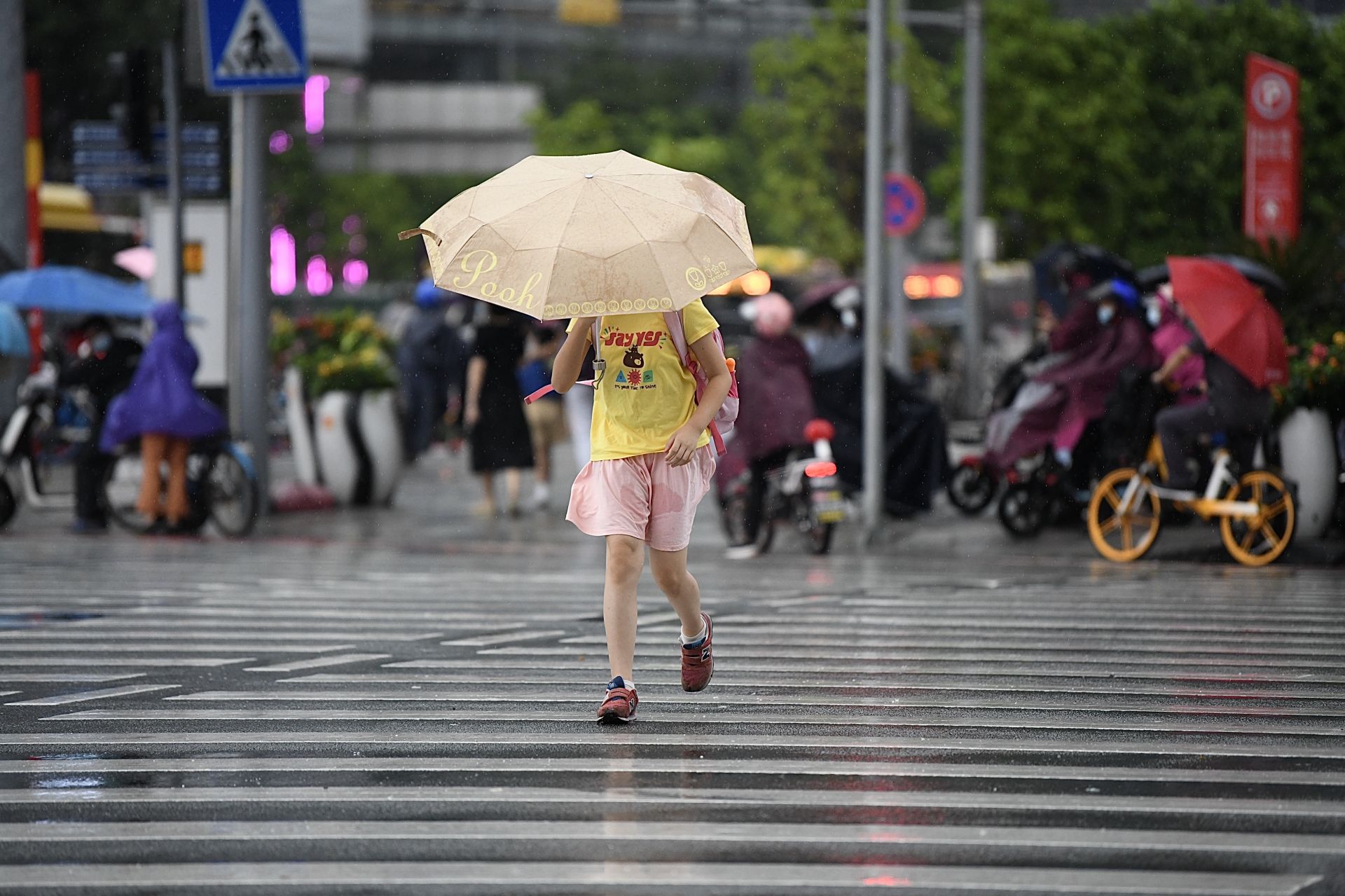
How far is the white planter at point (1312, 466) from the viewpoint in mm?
13609

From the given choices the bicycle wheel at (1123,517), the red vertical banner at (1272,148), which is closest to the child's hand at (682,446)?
the bicycle wheel at (1123,517)

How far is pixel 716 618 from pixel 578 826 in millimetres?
4817

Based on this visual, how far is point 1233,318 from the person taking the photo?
41.4ft

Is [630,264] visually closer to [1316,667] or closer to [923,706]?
[923,706]

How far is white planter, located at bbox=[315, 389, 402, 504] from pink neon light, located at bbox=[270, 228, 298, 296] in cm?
5188

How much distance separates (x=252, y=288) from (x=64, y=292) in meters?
1.70

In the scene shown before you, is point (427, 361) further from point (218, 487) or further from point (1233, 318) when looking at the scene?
point (1233, 318)

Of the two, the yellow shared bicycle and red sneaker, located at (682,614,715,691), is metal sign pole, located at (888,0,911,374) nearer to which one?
the yellow shared bicycle

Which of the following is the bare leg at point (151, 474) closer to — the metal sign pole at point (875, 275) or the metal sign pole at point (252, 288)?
the metal sign pole at point (252, 288)

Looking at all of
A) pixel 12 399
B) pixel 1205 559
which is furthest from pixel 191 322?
pixel 1205 559

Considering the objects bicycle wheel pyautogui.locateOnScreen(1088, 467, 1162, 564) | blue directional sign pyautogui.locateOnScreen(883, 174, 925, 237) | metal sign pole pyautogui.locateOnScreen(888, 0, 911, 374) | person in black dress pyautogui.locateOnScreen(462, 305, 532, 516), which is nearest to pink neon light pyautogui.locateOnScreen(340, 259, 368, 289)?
metal sign pole pyautogui.locateOnScreen(888, 0, 911, 374)

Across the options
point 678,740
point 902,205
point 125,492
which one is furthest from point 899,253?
point 678,740

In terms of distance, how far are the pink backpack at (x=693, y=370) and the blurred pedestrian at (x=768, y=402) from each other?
6.81m

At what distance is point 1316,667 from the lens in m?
8.30
